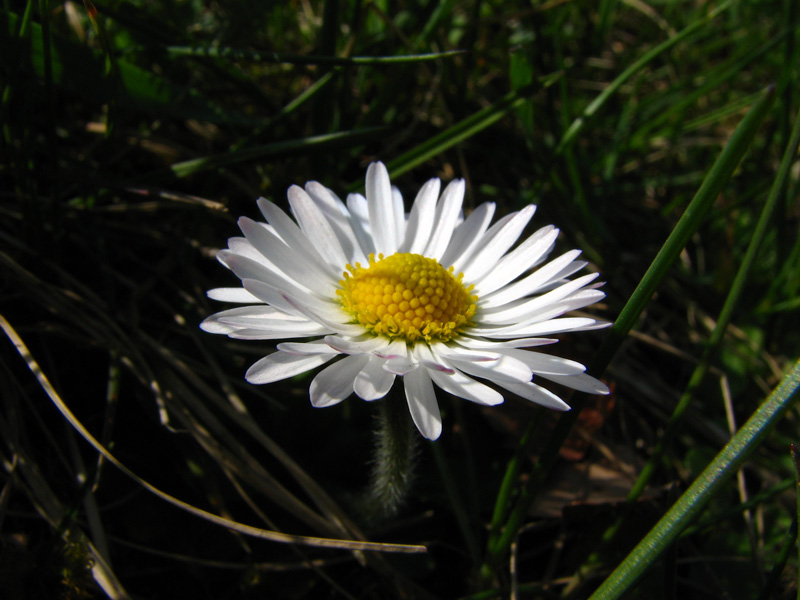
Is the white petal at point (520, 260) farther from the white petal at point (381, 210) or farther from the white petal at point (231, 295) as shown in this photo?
the white petal at point (231, 295)

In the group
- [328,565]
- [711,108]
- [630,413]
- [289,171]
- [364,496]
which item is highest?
[711,108]

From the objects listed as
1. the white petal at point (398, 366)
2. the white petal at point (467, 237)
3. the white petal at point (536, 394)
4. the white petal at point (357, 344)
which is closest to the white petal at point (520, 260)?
the white petal at point (467, 237)

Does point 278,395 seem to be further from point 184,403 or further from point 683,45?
point 683,45

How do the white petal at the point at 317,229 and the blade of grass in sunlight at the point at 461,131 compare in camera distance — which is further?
the blade of grass in sunlight at the point at 461,131

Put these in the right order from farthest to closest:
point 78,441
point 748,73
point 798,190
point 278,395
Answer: point 748,73
point 798,190
point 278,395
point 78,441

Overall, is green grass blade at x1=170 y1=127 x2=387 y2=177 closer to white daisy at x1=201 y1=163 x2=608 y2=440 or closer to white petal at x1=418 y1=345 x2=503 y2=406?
white daisy at x1=201 y1=163 x2=608 y2=440

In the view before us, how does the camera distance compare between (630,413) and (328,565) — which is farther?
(630,413)

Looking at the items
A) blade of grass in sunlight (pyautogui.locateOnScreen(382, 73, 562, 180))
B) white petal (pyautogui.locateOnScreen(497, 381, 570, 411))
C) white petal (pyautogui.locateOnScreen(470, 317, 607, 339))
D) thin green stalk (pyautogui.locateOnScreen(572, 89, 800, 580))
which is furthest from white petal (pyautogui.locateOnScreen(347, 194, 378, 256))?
thin green stalk (pyautogui.locateOnScreen(572, 89, 800, 580))

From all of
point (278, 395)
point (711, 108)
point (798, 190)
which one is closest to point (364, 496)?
point (278, 395)
